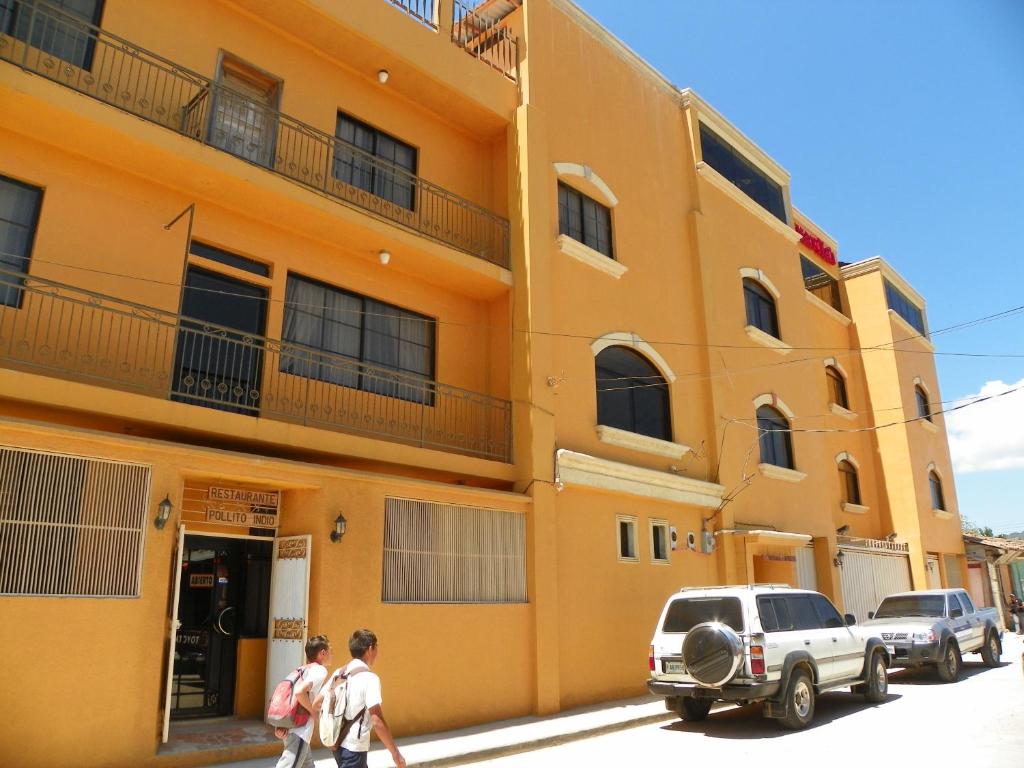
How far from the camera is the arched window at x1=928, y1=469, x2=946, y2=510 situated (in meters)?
27.9

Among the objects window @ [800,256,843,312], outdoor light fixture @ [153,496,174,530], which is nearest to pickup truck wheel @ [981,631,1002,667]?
window @ [800,256,843,312]

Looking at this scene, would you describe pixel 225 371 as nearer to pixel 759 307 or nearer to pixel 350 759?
pixel 350 759

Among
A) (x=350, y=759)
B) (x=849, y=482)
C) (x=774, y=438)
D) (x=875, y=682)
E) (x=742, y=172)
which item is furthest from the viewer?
(x=849, y=482)

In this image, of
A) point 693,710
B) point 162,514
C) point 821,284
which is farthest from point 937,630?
point 821,284

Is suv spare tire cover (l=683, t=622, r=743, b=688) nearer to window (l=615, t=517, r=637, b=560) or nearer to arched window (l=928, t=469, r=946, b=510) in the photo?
window (l=615, t=517, r=637, b=560)

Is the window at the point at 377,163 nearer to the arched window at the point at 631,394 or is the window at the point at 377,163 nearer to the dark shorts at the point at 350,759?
the arched window at the point at 631,394

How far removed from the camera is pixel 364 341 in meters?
12.6

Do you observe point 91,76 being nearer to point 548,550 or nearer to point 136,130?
point 136,130

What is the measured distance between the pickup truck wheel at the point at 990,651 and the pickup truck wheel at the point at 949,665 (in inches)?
93.9

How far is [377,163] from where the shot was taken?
41.3ft

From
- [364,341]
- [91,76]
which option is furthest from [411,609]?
[91,76]

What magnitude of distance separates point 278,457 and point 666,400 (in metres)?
8.84

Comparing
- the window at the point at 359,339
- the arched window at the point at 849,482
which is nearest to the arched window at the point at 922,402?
the arched window at the point at 849,482

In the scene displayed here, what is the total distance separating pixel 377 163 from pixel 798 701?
9.98m
